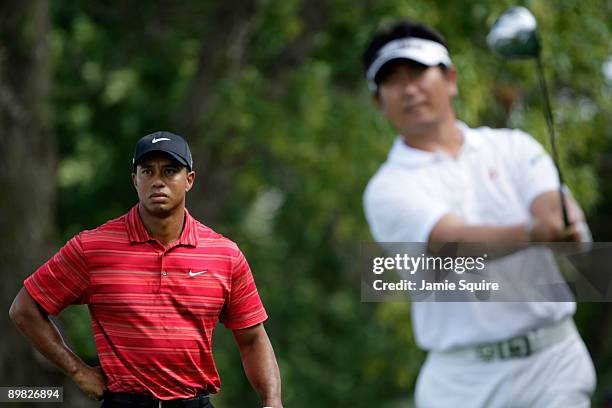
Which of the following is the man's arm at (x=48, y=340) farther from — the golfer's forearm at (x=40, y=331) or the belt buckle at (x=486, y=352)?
the belt buckle at (x=486, y=352)

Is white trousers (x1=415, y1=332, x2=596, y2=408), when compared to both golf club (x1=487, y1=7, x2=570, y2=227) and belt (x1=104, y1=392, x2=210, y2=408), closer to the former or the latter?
golf club (x1=487, y1=7, x2=570, y2=227)

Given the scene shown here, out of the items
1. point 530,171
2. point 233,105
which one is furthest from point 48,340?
point 233,105

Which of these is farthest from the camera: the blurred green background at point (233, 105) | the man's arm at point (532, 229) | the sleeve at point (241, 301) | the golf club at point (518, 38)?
the blurred green background at point (233, 105)

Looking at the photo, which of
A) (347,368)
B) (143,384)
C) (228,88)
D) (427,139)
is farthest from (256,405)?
(143,384)

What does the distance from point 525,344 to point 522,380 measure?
0.13 metres

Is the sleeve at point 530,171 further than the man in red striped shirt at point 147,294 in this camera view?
Yes

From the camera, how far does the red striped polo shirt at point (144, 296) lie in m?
3.19

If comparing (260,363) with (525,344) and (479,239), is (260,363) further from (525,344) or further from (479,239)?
(525,344)

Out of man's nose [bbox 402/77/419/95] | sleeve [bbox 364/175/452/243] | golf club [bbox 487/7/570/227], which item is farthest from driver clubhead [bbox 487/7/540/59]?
sleeve [bbox 364/175/452/243]

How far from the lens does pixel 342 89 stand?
12.3 metres

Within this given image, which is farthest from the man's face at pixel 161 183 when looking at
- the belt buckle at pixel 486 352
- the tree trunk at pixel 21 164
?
the tree trunk at pixel 21 164

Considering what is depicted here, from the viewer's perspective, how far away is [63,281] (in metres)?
3.24

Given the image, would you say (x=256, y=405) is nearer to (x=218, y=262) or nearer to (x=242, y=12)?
(x=242, y=12)

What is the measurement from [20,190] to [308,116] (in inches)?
109
